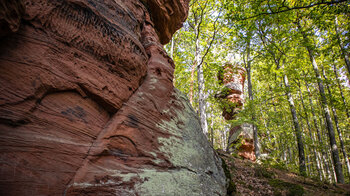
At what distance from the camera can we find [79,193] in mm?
2705

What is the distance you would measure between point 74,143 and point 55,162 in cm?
41

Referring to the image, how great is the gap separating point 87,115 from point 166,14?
5808 millimetres

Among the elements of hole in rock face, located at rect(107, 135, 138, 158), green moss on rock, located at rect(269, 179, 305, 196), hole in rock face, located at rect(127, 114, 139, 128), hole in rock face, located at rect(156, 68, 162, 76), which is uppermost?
hole in rock face, located at rect(156, 68, 162, 76)

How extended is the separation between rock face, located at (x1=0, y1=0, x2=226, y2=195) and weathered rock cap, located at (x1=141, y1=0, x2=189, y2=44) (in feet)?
6.59

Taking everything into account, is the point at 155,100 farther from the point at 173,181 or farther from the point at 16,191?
the point at 16,191

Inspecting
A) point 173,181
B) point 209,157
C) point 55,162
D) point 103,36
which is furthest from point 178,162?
point 103,36

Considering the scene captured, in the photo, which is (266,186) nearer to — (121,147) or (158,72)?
(158,72)

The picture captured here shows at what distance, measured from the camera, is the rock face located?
2596mm

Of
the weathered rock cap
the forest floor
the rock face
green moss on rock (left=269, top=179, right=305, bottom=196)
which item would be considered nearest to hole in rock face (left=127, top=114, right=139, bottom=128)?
the rock face

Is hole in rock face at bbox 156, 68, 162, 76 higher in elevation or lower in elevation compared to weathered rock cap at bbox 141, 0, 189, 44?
lower

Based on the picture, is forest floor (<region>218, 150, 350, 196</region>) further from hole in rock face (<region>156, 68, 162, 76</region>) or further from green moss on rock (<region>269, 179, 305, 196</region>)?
hole in rock face (<region>156, 68, 162, 76</region>)

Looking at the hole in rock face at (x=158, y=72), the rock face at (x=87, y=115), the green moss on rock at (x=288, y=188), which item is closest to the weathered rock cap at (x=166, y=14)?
the rock face at (x=87, y=115)

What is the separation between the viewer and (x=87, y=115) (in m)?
3.46

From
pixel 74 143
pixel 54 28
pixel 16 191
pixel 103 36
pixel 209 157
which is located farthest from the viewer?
pixel 209 157
